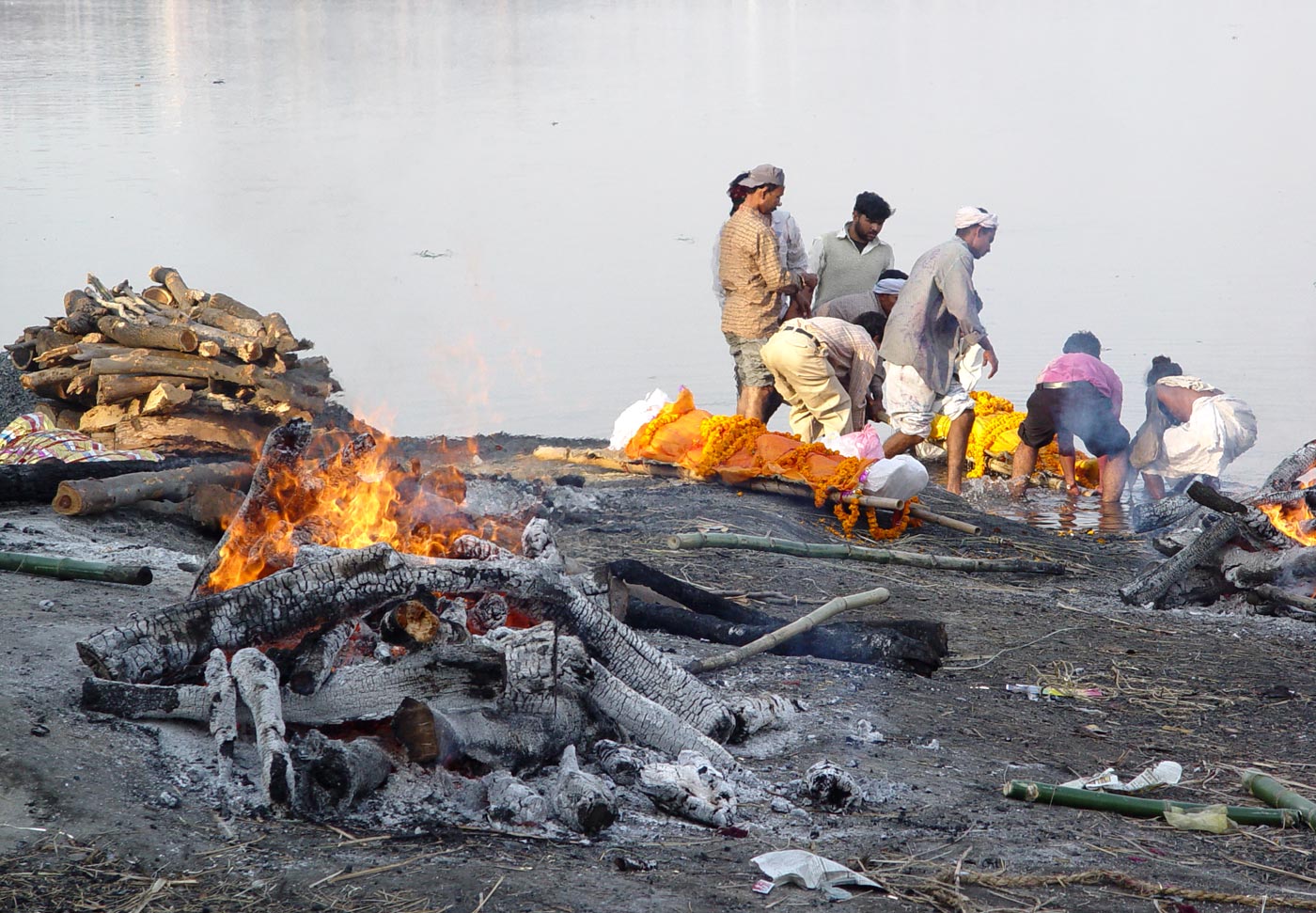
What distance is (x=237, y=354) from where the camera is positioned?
354 inches

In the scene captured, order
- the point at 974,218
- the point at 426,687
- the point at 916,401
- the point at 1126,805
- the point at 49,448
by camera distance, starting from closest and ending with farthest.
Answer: the point at 1126,805 < the point at 426,687 < the point at 49,448 < the point at 974,218 < the point at 916,401

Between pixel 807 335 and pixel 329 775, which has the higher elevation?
pixel 807 335

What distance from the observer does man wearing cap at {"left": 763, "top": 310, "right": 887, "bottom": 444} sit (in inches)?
383

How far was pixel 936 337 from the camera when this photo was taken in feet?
32.0

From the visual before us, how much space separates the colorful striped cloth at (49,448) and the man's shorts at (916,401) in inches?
202

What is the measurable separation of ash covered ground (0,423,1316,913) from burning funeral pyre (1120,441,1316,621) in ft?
0.55

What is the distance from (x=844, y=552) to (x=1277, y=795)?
3.48 metres

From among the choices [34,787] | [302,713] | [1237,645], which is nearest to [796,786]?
[302,713]

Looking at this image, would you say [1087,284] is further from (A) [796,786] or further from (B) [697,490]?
(A) [796,786]

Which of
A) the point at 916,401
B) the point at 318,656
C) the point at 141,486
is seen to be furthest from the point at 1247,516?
the point at 141,486

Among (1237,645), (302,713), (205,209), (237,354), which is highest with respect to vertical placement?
(205,209)

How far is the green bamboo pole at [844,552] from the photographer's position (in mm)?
7324

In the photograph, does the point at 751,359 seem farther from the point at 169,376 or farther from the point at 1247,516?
the point at 1247,516

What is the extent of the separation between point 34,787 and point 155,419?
18.1 ft
